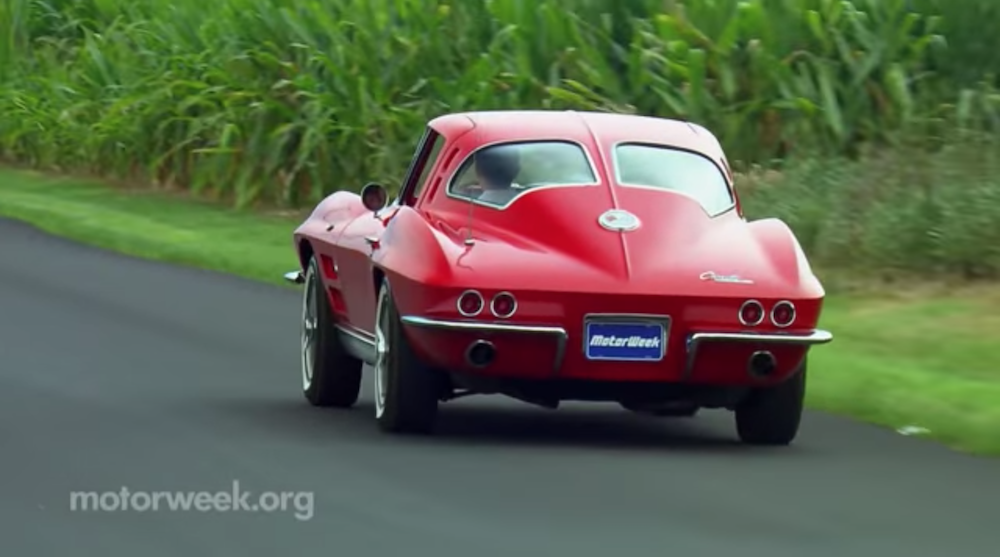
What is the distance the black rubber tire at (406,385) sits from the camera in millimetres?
11156

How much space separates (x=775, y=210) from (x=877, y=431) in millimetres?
7469

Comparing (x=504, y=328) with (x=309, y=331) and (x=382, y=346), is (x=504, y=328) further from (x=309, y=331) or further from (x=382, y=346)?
(x=309, y=331)

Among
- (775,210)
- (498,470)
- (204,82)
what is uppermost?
(498,470)

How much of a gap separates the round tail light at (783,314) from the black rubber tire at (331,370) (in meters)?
2.64

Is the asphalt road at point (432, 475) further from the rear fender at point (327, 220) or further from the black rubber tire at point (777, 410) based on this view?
the rear fender at point (327, 220)

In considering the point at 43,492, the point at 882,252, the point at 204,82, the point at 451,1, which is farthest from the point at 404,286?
the point at 204,82

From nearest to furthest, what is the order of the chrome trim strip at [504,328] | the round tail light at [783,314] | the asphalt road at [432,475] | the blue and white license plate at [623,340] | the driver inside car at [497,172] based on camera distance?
the asphalt road at [432,475], the chrome trim strip at [504,328], the blue and white license plate at [623,340], the round tail light at [783,314], the driver inside car at [497,172]

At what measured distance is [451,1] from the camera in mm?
26922

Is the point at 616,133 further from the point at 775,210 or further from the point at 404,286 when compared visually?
the point at 775,210

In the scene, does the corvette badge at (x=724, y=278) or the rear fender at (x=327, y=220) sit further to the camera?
the rear fender at (x=327, y=220)

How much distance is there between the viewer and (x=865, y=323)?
16.3 meters

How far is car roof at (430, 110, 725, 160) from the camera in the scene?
1196cm

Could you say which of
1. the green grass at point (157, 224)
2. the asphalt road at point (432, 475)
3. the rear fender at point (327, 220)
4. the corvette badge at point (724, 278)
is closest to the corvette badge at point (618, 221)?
the corvette badge at point (724, 278)

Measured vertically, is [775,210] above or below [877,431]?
below
